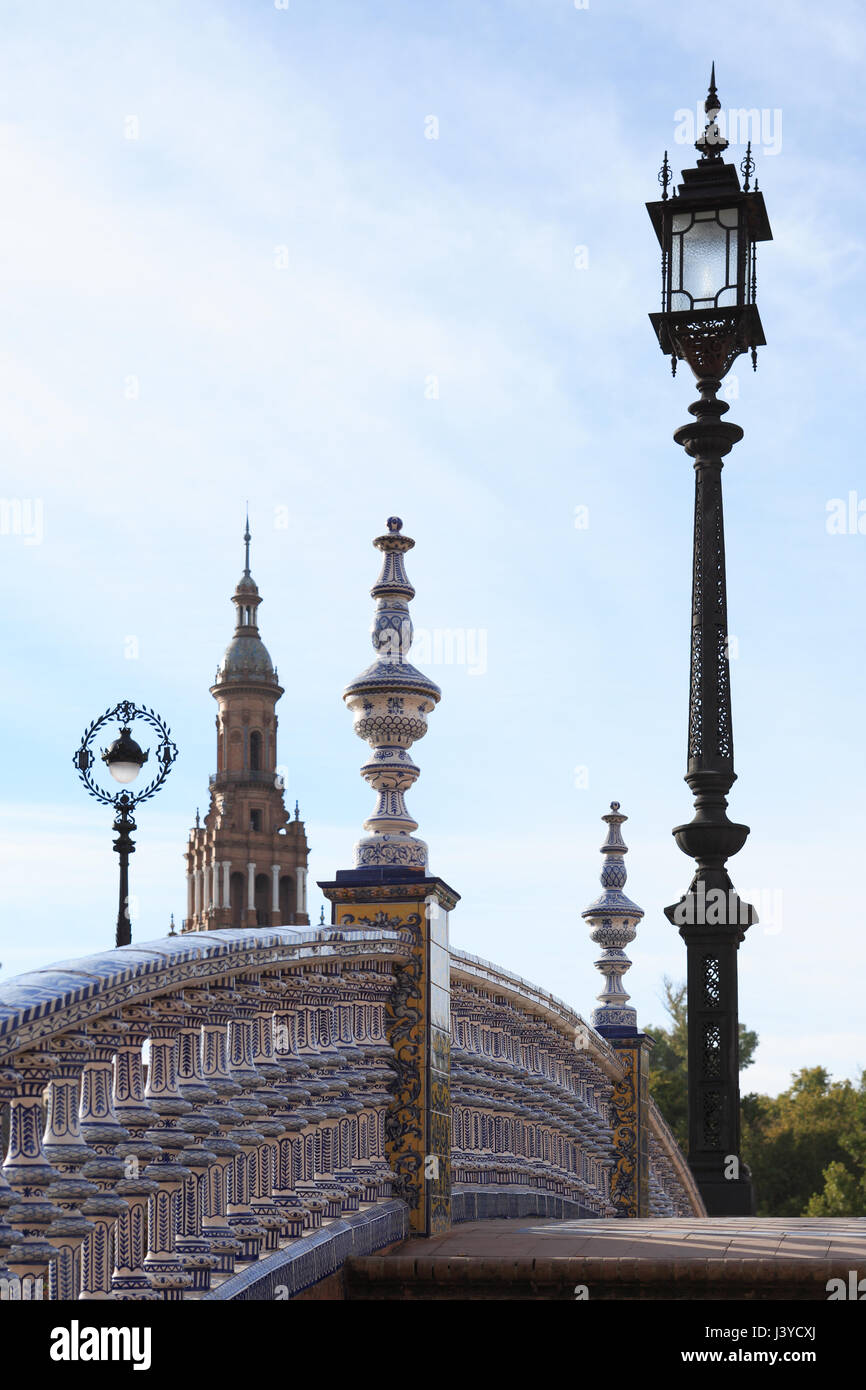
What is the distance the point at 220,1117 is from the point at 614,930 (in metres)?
12.9

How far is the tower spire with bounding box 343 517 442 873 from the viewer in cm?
959

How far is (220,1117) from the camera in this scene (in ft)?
20.9

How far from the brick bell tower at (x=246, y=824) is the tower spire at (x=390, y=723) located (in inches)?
4131

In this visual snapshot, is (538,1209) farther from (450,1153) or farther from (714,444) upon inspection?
(714,444)

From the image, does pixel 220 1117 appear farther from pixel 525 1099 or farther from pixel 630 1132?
pixel 630 1132

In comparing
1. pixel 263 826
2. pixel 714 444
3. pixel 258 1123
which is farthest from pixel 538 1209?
pixel 263 826

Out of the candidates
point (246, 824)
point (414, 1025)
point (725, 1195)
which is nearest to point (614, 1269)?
point (414, 1025)

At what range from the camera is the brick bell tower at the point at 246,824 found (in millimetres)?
114375

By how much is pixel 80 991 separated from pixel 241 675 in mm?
113214

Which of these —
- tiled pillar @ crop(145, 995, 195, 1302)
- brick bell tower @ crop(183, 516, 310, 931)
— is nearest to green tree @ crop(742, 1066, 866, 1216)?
brick bell tower @ crop(183, 516, 310, 931)

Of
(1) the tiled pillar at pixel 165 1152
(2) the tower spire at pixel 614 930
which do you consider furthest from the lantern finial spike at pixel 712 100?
(1) the tiled pillar at pixel 165 1152

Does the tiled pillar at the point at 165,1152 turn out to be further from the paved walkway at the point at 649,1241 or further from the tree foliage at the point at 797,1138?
the tree foliage at the point at 797,1138

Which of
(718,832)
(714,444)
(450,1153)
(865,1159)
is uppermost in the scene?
(714,444)

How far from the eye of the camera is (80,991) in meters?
5.22
